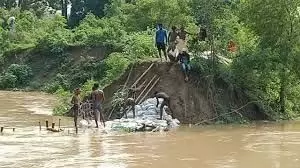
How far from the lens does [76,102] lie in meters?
17.9

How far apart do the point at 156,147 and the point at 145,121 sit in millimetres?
3663

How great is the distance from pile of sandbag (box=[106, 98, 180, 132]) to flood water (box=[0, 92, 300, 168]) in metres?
0.55

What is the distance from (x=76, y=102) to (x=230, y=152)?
5415 millimetres

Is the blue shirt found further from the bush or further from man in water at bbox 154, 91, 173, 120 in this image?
the bush

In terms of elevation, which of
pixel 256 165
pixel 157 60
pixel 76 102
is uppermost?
pixel 157 60

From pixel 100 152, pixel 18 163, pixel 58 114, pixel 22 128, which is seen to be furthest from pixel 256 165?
pixel 58 114

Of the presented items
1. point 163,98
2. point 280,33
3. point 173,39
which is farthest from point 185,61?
point 280,33

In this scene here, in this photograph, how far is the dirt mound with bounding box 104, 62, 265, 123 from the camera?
2044 centimetres

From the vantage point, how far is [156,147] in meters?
15.2

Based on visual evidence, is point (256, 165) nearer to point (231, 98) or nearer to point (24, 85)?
point (231, 98)

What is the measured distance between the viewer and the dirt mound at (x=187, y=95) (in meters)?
20.4

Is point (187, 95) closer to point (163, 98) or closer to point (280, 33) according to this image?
point (163, 98)

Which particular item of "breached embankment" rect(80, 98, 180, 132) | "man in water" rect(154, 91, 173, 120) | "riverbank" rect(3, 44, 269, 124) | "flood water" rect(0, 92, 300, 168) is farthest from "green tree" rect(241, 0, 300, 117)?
"breached embankment" rect(80, 98, 180, 132)

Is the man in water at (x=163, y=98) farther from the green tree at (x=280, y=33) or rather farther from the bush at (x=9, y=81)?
the bush at (x=9, y=81)
